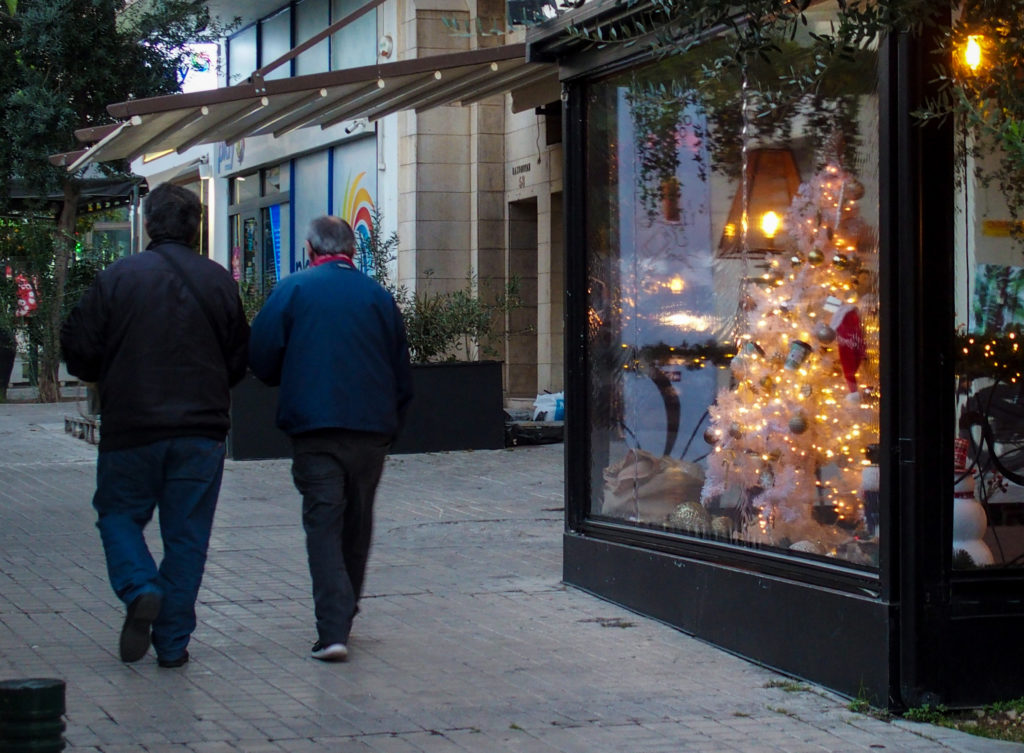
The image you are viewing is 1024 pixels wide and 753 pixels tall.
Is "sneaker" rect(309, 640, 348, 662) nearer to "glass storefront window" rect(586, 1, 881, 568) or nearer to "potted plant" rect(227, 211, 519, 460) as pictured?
"glass storefront window" rect(586, 1, 881, 568)

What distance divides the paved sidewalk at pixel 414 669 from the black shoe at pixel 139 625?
0.09 meters

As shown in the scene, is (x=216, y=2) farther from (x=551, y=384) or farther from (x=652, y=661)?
(x=652, y=661)

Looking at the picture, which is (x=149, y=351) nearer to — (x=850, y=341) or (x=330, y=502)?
(x=330, y=502)

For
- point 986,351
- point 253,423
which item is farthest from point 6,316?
point 986,351

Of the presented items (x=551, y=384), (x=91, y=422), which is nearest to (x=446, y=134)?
(x=551, y=384)

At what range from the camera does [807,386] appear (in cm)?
622

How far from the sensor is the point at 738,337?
6.65 meters

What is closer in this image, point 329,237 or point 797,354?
point 329,237

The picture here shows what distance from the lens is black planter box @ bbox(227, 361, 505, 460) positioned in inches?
529

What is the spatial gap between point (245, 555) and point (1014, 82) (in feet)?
17.0

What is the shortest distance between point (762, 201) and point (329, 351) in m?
1.97

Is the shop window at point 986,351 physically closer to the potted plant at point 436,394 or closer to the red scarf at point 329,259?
the red scarf at point 329,259

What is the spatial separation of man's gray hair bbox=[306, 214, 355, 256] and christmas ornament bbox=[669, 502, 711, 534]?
190 centimetres

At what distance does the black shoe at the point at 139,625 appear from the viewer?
561 centimetres
